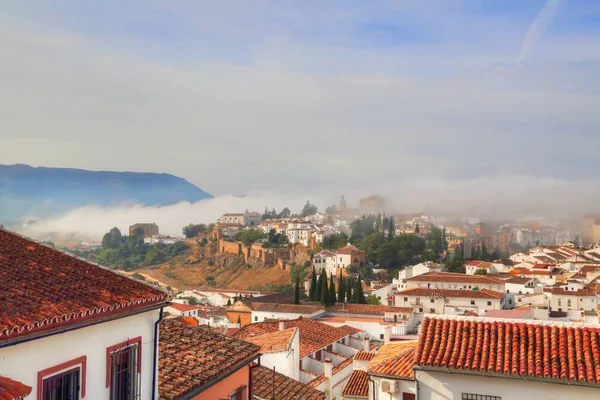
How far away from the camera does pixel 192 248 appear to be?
462 feet

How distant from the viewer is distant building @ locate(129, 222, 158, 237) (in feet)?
570

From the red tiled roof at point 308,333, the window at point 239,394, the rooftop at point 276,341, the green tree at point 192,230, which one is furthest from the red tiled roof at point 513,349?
the green tree at point 192,230

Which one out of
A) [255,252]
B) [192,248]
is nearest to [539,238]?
[255,252]

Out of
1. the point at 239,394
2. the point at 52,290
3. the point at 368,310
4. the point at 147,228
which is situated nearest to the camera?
the point at 52,290

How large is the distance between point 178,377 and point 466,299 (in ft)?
168

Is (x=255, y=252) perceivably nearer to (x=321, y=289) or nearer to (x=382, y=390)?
(x=321, y=289)

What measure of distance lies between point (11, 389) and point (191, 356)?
4247mm

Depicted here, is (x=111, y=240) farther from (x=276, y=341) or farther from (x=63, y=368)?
(x=63, y=368)

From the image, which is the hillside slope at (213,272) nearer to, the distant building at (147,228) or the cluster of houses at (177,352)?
the distant building at (147,228)

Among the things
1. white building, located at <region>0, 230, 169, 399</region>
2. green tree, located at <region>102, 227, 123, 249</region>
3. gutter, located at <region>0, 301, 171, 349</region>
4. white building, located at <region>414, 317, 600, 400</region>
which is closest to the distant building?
green tree, located at <region>102, 227, 123, 249</region>

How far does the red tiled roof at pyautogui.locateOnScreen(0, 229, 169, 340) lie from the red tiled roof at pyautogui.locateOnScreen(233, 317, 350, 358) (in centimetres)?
1321

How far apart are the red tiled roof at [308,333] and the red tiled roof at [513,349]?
10226 mm

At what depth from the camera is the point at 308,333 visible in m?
22.1

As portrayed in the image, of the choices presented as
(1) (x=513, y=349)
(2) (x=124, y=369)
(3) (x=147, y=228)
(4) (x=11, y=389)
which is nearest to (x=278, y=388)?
(1) (x=513, y=349)
